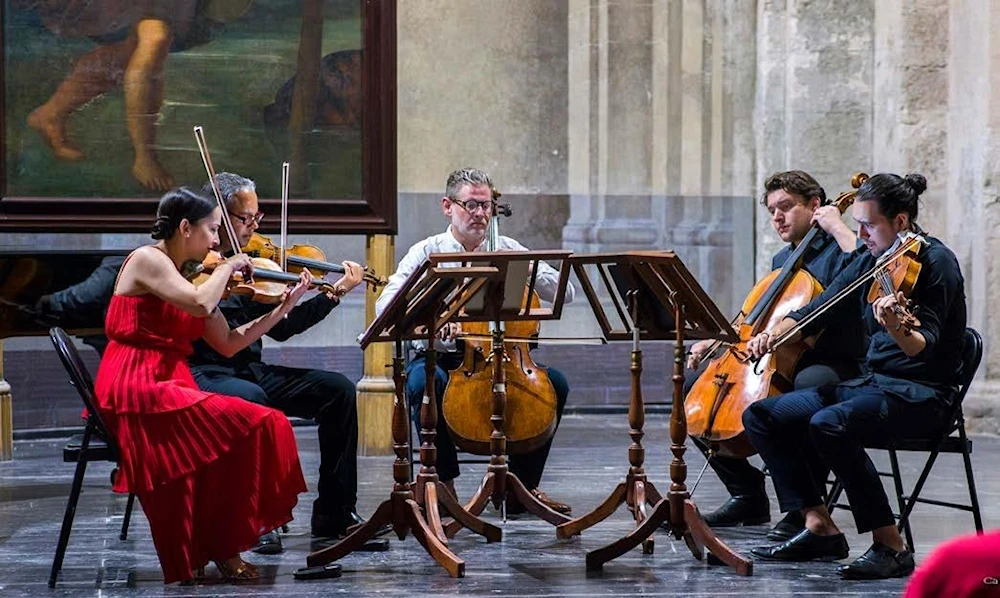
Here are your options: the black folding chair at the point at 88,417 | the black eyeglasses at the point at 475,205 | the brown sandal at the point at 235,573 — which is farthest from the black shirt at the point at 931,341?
the black folding chair at the point at 88,417

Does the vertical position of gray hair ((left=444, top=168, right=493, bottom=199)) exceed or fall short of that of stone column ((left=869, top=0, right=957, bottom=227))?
it falls short

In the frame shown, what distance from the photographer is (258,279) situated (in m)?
4.30

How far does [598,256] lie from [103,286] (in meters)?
2.52

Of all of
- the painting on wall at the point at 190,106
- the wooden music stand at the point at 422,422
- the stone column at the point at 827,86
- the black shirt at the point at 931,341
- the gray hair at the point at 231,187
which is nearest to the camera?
the wooden music stand at the point at 422,422

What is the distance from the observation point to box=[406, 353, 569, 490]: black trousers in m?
5.09

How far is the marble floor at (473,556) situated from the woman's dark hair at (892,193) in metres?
1.06

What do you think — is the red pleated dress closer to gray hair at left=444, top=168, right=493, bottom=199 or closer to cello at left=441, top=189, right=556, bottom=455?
cello at left=441, top=189, right=556, bottom=455

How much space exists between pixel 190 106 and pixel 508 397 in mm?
2567

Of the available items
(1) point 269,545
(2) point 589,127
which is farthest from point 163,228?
(2) point 589,127

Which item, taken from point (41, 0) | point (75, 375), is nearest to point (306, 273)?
point (75, 375)

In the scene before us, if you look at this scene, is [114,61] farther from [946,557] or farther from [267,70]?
[946,557]

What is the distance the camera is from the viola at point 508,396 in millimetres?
4852

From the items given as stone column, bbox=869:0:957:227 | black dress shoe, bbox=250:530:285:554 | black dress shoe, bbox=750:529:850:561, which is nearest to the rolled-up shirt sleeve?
black dress shoe, bbox=250:530:285:554

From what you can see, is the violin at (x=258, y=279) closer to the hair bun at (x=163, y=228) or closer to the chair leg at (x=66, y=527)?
the hair bun at (x=163, y=228)
